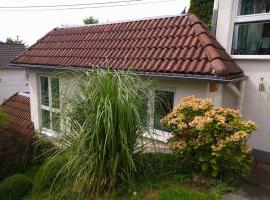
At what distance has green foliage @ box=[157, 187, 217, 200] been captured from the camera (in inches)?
156

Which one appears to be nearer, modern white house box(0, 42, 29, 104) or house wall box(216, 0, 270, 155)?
house wall box(216, 0, 270, 155)

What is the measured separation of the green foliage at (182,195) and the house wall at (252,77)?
3083 mm

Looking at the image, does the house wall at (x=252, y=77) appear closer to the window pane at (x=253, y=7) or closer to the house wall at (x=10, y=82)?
the window pane at (x=253, y=7)

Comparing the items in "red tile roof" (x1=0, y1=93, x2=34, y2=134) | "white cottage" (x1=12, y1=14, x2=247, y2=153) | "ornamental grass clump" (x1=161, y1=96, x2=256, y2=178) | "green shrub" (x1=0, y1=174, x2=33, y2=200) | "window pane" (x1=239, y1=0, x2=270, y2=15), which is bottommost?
"green shrub" (x1=0, y1=174, x2=33, y2=200)

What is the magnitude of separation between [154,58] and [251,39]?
2.66 meters

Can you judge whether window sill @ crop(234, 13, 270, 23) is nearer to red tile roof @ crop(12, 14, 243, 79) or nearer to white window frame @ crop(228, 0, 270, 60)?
white window frame @ crop(228, 0, 270, 60)

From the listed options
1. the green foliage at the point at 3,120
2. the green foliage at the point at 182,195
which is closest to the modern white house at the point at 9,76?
the green foliage at the point at 3,120

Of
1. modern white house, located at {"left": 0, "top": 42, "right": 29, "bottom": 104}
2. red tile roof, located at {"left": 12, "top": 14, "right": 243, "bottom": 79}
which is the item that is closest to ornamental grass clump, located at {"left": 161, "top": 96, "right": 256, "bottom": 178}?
red tile roof, located at {"left": 12, "top": 14, "right": 243, "bottom": 79}

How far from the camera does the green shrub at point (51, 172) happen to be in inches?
183

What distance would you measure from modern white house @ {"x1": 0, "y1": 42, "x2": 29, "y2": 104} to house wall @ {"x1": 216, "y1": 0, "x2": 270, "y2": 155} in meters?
21.9

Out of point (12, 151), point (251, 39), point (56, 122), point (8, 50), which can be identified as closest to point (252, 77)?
point (251, 39)

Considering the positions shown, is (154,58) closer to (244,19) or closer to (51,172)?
(244,19)

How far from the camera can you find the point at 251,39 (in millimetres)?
6672

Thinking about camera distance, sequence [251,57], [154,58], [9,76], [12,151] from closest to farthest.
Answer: [154,58] < [251,57] < [12,151] < [9,76]
